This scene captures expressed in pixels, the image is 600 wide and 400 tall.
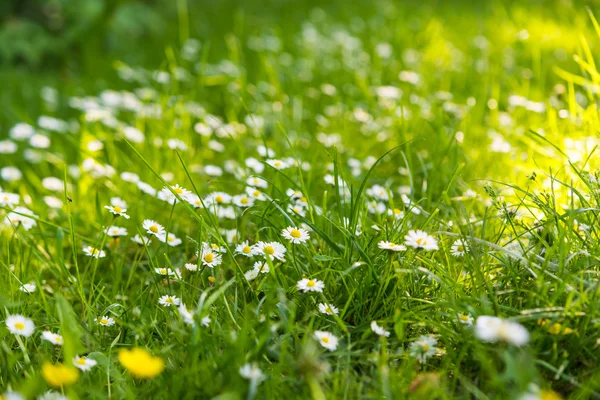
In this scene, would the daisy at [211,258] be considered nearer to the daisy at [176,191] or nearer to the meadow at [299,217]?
the meadow at [299,217]

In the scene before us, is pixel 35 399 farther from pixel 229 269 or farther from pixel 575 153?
pixel 575 153

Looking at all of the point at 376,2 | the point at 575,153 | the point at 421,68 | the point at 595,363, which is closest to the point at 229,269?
the point at 595,363

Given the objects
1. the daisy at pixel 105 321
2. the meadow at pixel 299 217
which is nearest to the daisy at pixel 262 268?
the meadow at pixel 299 217

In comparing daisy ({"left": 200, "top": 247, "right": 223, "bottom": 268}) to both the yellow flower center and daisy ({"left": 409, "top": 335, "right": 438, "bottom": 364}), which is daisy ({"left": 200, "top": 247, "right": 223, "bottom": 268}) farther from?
daisy ({"left": 409, "top": 335, "right": 438, "bottom": 364})

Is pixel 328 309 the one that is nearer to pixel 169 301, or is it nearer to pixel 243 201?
pixel 169 301

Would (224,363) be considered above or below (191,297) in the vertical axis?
above

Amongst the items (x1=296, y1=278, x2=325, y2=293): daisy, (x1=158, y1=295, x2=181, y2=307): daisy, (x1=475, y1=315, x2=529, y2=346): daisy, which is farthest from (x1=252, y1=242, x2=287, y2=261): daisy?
(x1=475, y1=315, x2=529, y2=346): daisy
